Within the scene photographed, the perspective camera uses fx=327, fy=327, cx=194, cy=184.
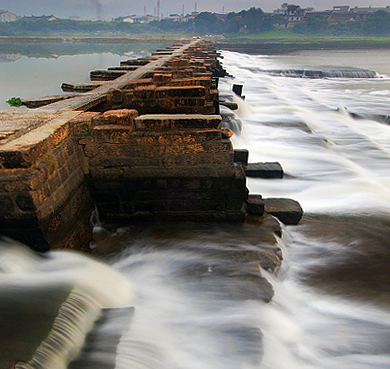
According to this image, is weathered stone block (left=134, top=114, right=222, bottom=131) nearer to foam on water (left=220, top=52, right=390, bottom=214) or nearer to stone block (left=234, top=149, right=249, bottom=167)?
stone block (left=234, top=149, right=249, bottom=167)

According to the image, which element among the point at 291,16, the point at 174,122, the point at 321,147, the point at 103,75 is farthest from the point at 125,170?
the point at 291,16

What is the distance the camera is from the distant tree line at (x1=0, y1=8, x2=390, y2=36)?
92062 millimetres

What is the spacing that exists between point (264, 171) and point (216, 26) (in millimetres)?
141067

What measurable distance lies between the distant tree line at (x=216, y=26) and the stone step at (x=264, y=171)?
105 m

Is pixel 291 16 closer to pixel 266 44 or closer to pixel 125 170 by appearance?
pixel 266 44

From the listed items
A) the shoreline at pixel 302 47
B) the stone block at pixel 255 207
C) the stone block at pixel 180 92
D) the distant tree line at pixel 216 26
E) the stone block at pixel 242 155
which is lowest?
the shoreline at pixel 302 47

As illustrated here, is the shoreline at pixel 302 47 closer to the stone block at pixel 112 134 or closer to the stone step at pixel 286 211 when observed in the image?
the stone step at pixel 286 211

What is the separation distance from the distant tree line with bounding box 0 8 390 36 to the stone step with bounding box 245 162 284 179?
104975 millimetres

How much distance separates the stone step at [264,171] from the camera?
6055 mm

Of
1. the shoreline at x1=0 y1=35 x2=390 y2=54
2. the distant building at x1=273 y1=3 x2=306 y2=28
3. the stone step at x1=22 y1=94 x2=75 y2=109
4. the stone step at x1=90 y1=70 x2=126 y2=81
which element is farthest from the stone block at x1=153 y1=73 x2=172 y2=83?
the distant building at x1=273 y1=3 x2=306 y2=28

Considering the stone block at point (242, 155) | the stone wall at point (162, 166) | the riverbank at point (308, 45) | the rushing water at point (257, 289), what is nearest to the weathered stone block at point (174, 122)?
the stone wall at point (162, 166)

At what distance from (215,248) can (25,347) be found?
2358 millimetres

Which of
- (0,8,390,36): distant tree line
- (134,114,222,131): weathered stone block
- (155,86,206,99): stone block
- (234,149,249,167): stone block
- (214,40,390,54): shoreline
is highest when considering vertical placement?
(0,8,390,36): distant tree line

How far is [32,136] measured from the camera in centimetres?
342
